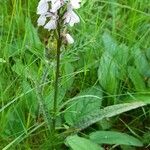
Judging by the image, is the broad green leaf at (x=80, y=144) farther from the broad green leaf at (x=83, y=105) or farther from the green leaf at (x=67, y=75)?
the green leaf at (x=67, y=75)

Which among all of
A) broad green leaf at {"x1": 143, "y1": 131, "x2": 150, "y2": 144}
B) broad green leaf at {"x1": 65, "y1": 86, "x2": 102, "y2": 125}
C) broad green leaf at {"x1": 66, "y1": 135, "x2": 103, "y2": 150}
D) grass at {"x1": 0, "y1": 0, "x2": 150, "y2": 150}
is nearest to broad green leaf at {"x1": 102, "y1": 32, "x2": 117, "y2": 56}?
grass at {"x1": 0, "y1": 0, "x2": 150, "y2": 150}

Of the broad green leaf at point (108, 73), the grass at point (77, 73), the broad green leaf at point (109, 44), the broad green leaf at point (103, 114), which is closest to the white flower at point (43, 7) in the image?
the grass at point (77, 73)

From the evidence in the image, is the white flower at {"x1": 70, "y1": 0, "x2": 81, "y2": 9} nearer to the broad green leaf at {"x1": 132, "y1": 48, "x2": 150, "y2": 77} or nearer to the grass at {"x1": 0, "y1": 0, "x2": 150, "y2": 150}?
the grass at {"x1": 0, "y1": 0, "x2": 150, "y2": 150}

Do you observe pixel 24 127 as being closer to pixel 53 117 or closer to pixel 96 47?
pixel 53 117

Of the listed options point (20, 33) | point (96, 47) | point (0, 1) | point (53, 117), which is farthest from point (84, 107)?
point (0, 1)

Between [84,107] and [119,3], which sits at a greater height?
[119,3]

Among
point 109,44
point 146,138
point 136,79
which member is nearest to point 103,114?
point 146,138

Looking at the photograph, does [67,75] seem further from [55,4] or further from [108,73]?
[55,4]
